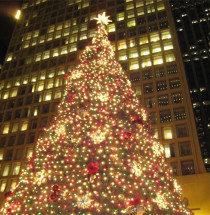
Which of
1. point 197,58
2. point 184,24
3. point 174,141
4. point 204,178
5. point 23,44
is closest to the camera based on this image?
point 204,178

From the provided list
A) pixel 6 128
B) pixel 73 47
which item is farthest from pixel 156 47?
pixel 6 128

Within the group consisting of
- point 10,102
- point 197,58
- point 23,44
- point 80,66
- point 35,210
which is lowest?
point 35,210

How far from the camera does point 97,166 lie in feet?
25.6

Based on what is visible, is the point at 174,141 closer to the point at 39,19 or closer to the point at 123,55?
the point at 123,55

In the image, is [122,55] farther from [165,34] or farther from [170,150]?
[170,150]

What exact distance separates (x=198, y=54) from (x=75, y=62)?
36733mm

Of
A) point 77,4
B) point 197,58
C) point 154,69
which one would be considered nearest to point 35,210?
point 154,69

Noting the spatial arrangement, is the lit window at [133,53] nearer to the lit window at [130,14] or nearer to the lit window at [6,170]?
the lit window at [130,14]

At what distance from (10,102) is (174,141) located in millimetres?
19459

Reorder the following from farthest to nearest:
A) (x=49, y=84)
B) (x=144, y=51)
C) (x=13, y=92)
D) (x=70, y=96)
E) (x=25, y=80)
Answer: (x=25, y=80)
(x=13, y=92)
(x=49, y=84)
(x=144, y=51)
(x=70, y=96)

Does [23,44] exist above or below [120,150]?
above

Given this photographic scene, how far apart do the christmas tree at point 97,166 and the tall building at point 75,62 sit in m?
11.4

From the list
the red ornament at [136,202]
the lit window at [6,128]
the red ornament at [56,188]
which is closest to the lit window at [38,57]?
the lit window at [6,128]

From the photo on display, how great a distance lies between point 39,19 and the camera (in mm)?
37062
